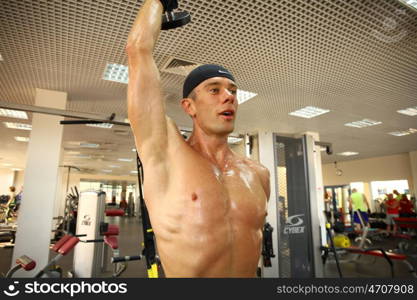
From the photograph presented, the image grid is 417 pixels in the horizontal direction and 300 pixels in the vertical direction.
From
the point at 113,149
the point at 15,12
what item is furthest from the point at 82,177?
the point at 15,12

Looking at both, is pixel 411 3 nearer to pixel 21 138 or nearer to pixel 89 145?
pixel 89 145

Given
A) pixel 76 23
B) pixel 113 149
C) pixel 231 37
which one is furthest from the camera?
pixel 113 149

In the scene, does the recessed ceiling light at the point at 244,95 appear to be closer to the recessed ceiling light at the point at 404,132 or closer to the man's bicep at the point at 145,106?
the man's bicep at the point at 145,106

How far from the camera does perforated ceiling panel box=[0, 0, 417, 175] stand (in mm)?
2277

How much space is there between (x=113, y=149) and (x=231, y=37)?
23.2 ft

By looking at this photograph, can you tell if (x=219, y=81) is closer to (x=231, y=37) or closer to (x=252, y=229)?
(x=252, y=229)

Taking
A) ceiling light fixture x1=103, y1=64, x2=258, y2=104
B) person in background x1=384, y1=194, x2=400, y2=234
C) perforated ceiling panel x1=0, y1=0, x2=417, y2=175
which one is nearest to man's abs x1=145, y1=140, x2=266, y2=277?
perforated ceiling panel x1=0, y1=0, x2=417, y2=175

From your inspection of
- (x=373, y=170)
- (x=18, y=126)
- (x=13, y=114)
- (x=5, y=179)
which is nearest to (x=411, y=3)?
(x=13, y=114)

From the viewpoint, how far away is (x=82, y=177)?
57.2 feet

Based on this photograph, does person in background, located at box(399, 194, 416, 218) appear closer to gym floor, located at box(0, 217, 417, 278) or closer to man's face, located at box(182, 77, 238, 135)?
gym floor, located at box(0, 217, 417, 278)

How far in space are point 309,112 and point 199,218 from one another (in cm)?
489

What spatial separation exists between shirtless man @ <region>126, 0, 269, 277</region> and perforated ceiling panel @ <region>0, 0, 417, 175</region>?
67.1 inches

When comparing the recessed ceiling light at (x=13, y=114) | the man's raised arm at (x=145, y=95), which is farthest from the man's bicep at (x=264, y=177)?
the recessed ceiling light at (x=13, y=114)

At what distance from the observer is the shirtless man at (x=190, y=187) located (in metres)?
0.69
